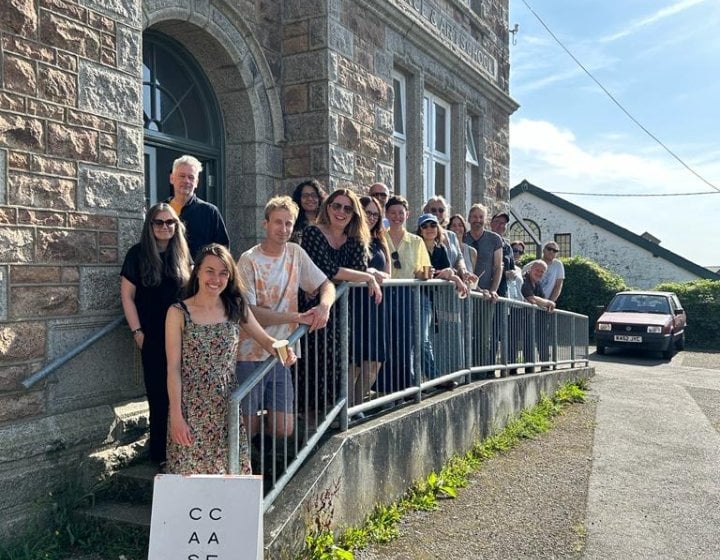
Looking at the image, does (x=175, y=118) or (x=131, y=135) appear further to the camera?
(x=175, y=118)

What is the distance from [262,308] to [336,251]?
75 centimetres

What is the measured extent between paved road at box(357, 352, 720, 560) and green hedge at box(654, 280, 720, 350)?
11752 mm

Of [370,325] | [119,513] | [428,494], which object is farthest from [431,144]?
[119,513]

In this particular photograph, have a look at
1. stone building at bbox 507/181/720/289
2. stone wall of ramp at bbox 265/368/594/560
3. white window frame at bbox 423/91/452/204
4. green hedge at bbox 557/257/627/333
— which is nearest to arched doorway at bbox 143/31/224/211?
stone wall of ramp at bbox 265/368/594/560

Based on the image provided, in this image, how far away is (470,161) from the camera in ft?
35.2

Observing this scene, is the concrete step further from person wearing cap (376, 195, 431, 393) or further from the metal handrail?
person wearing cap (376, 195, 431, 393)

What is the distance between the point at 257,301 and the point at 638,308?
15.1 metres

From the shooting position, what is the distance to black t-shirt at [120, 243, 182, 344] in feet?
13.0

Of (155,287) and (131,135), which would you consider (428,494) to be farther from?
(131,135)

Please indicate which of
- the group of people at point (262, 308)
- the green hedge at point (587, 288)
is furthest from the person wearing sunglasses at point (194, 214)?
the green hedge at point (587, 288)

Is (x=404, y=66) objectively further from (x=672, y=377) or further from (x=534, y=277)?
(x=672, y=377)

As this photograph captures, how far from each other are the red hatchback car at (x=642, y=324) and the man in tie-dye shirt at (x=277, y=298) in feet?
44.1

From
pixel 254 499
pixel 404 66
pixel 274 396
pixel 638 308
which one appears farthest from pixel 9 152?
pixel 638 308

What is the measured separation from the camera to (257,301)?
12.3ft
